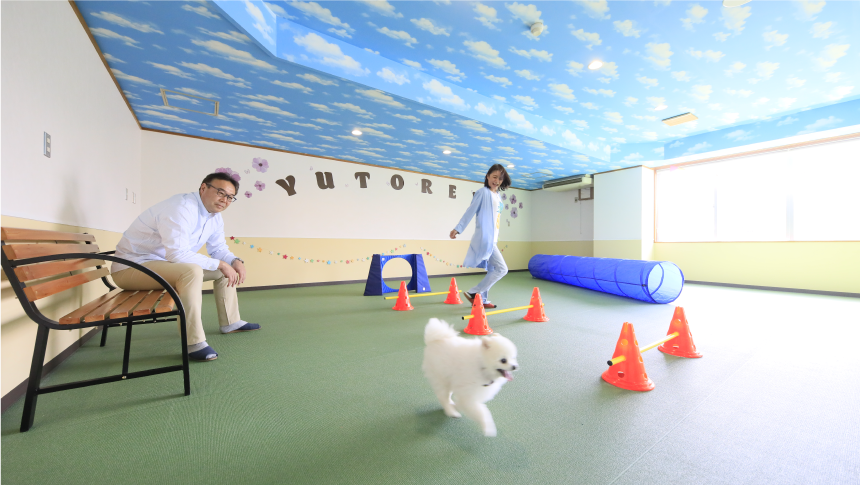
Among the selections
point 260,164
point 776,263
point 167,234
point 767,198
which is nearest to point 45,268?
point 167,234

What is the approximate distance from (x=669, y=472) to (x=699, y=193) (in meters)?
7.02

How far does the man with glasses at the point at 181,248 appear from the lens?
1.80m

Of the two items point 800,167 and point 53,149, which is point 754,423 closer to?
point 53,149

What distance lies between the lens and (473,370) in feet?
3.71

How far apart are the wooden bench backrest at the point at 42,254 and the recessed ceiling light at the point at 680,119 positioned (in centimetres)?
634

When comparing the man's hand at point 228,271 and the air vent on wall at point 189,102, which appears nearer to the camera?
the man's hand at point 228,271

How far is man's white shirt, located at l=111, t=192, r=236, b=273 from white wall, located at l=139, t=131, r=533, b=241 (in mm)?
3134

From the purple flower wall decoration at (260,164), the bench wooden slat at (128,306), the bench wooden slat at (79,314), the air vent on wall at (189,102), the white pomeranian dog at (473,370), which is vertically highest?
the air vent on wall at (189,102)

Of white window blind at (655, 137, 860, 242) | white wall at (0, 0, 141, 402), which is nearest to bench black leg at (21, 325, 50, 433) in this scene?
white wall at (0, 0, 141, 402)

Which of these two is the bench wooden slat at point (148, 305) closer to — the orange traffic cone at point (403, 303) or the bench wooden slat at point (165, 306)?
the bench wooden slat at point (165, 306)

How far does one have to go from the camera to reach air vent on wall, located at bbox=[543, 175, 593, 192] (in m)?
7.18

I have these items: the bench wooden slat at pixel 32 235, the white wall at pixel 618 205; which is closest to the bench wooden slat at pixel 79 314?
the bench wooden slat at pixel 32 235

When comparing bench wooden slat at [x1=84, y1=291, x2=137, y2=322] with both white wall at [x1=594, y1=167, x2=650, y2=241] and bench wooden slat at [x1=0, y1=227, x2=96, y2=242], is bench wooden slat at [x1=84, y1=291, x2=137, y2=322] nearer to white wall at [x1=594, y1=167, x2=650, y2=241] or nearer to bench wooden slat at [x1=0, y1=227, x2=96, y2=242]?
bench wooden slat at [x1=0, y1=227, x2=96, y2=242]

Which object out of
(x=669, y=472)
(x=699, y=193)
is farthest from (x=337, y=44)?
(x=699, y=193)
